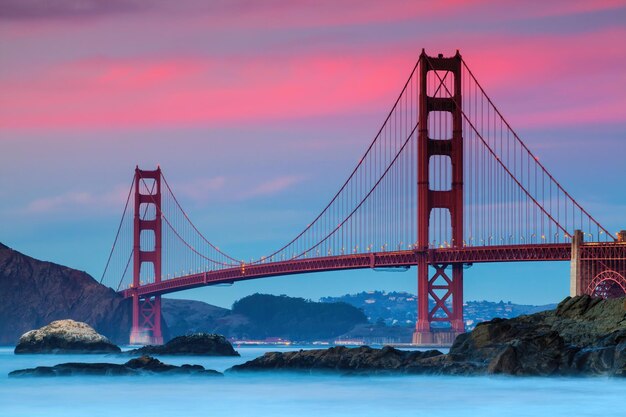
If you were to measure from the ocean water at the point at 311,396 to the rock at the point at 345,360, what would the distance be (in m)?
0.93

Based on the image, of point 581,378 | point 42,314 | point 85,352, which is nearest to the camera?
point 581,378

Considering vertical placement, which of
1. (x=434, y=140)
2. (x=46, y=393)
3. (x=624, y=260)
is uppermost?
(x=434, y=140)

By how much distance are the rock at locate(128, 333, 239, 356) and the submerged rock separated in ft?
60.1

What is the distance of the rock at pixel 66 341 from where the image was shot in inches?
3583

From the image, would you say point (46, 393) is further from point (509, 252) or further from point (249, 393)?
point (509, 252)

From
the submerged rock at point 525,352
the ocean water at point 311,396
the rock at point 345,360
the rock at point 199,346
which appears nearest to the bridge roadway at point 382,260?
the rock at point 199,346

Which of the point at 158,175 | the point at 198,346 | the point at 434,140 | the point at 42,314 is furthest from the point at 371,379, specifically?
the point at 42,314

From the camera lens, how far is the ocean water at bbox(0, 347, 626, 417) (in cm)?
4784

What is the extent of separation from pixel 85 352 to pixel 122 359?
7.21 metres

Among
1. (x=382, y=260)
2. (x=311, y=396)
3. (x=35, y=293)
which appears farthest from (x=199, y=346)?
(x=35, y=293)

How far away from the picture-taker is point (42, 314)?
163500 mm

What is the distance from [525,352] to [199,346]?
32.3 metres

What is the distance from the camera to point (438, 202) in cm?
9969

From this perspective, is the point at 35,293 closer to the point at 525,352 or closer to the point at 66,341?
the point at 66,341
